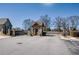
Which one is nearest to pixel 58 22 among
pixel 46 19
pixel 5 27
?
pixel 46 19

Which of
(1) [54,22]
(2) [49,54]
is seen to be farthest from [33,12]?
(2) [49,54]

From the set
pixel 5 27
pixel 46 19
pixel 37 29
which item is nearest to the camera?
pixel 46 19

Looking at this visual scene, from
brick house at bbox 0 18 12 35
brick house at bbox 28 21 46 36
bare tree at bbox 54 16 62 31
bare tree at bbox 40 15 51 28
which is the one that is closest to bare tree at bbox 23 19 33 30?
brick house at bbox 28 21 46 36

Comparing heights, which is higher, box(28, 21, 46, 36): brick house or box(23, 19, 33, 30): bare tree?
box(23, 19, 33, 30): bare tree

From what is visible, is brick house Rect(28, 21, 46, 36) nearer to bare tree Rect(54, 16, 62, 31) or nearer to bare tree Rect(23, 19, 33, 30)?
bare tree Rect(23, 19, 33, 30)

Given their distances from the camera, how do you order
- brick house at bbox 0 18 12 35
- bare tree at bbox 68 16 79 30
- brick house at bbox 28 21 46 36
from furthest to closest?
1. brick house at bbox 28 21 46 36
2. brick house at bbox 0 18 12 35
3. bare tree at bbox 68 16 79 30

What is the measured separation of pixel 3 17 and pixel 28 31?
36.8 inches

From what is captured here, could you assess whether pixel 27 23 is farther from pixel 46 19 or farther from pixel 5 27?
pixel 5 27

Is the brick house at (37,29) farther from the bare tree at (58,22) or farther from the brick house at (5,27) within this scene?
the brick house at (5,27)

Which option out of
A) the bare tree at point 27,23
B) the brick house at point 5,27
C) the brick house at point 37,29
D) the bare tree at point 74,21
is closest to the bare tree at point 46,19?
the brick house at point 37,29

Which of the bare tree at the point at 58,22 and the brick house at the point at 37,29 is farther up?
the bare tree at the point at 58,22

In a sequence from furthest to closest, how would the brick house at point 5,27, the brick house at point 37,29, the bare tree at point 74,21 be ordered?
the brick house at point 37,29 < the brick house at point 5,27 < the bare tree at point 74,21

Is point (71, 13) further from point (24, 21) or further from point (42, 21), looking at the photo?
point (24, 21)

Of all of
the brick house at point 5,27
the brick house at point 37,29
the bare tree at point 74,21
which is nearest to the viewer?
the bare tree at point 74,21
